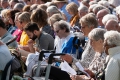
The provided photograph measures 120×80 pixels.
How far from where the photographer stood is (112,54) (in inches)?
257

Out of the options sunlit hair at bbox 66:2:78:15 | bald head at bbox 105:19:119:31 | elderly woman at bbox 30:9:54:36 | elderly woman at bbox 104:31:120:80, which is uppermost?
Result: sunlit hair at bbox 66:2:78:15

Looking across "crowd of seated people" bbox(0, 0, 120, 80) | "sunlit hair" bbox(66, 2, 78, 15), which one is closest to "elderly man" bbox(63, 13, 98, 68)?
"crowd of seated people" bbox(0, 0, 120, 80)

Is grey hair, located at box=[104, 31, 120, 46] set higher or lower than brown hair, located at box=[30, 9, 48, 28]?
lower

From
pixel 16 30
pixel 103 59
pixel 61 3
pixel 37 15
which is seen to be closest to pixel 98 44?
pixel 103 59

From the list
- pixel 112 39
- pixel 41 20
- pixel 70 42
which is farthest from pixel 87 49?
pixel 41 20

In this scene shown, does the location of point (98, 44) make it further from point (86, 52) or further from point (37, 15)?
point (37, 15)

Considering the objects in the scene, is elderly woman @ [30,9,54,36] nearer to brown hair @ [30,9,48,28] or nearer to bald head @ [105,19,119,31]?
brown hair @ [30,9,48,28]

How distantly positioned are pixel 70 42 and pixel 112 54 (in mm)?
2224

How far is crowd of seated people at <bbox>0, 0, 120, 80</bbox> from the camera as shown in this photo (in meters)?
6.69

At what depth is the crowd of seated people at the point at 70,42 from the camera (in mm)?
6688

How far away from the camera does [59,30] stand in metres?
8.83

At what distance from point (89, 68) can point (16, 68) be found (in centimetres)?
121

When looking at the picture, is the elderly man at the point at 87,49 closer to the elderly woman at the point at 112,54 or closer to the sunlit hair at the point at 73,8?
the elderly woman at the point at 112,54

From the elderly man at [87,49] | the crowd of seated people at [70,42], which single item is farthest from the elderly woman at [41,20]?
the elderly man at [87,49]
